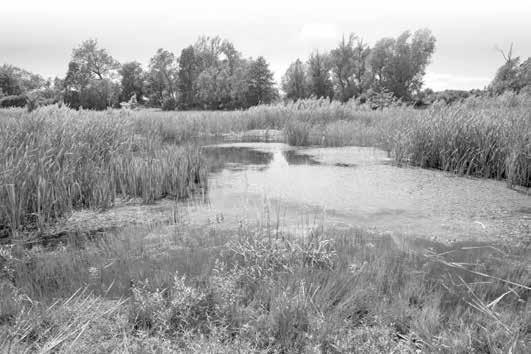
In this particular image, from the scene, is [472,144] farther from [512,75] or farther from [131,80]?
[131,80]

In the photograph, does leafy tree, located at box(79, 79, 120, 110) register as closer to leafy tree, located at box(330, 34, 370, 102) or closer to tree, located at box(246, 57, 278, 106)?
tree, located at box(246, 57, 278, 106)

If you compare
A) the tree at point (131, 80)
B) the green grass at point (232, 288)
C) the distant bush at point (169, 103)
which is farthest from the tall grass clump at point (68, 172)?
the tree at point (131, 80)

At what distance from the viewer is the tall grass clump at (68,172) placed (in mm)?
3912

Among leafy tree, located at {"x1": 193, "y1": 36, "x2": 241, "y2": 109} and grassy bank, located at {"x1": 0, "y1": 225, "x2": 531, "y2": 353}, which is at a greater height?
leafy tree, located at {"x1": 193, "y1": 36, "x2": 241, "y2": 109}

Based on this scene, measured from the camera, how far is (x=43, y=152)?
467cm

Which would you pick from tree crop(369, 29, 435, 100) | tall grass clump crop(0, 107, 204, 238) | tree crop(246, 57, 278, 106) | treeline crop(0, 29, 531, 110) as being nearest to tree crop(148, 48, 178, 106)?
treeline crop(0, 29, 531, 110)

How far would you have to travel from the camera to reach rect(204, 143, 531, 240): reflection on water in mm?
3908

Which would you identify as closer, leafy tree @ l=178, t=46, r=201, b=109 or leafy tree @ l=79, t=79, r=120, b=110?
leafy tree @ l=79, t=79, r=120, b=110

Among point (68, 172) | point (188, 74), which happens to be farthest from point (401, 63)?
point (68, 172)

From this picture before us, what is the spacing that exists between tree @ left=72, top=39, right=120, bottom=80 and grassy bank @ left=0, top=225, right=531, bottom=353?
48.6 metres

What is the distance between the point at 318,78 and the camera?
123 ft

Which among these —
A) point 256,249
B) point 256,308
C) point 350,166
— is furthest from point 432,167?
point 256,308

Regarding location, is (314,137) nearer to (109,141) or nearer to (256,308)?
(109,141)

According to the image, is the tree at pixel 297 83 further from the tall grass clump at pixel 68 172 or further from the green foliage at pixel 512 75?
the tall grass clump at pixel 68 172
